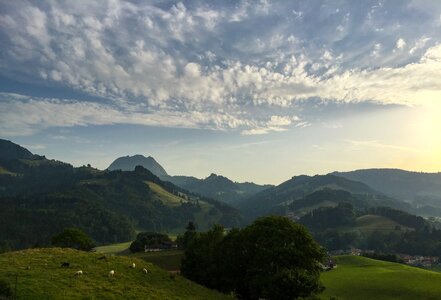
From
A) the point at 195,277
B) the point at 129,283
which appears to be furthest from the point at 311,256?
the point at 129,283

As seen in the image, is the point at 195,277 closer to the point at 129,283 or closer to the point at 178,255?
the point at 129,283

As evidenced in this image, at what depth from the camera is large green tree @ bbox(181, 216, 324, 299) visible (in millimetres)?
52969

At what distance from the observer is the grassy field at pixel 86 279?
38719mm

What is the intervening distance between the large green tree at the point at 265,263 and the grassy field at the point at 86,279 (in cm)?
872

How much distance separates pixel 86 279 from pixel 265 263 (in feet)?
91.6

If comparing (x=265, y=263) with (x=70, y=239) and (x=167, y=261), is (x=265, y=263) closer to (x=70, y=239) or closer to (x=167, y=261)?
(x=167, y=261)

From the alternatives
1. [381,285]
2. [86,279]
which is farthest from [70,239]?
[381,285]

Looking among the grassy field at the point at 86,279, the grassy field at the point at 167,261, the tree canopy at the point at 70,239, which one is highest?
the grassy field at the point at 86,279

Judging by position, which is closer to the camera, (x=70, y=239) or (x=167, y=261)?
(x=70, y=239)

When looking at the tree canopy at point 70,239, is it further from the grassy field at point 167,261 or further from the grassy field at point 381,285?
the grassy field at point 381,285

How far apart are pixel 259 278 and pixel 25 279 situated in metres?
31.4

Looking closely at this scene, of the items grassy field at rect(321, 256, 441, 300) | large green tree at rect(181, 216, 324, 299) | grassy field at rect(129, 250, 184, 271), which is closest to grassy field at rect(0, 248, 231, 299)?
large green tree at rect(181, 216, 324, 299)

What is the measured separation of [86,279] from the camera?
142 ft

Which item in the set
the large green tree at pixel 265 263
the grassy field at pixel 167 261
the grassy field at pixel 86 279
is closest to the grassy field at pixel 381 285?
the large green tree at pixel 265 263
